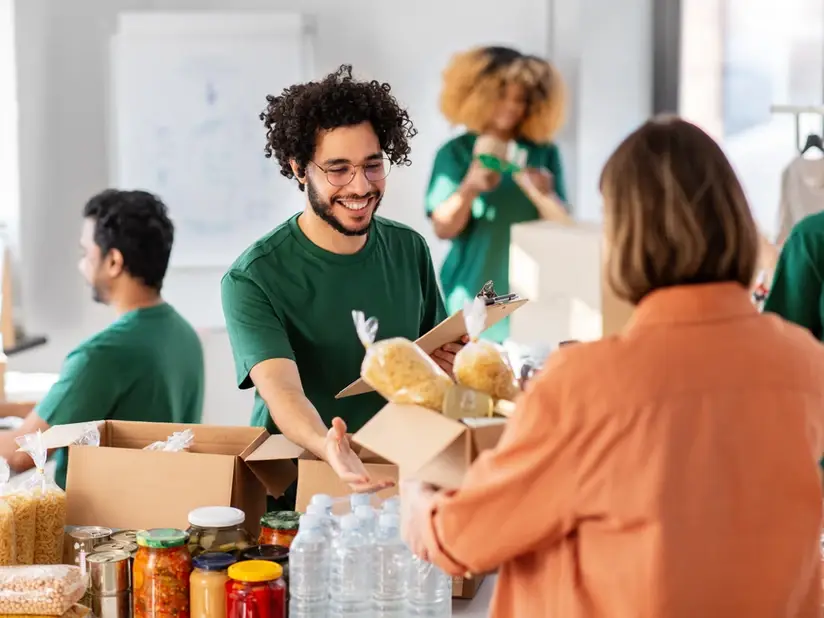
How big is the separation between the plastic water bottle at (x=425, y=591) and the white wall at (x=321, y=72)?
2.78 meters

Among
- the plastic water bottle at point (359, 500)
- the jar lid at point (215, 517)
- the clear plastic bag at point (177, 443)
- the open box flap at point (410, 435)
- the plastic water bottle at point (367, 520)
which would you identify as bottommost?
the jar lid at point (215, 517)

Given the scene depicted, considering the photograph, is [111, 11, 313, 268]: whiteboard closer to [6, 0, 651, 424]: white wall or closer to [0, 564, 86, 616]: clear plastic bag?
[6, 0, 651, 424]: white wall

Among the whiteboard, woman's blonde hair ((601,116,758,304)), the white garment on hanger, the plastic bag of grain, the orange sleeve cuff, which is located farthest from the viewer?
the whiteboard

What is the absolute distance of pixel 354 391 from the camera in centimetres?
188

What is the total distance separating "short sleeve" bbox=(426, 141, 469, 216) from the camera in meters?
3.94

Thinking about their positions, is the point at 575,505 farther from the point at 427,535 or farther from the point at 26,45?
the point at 26,45

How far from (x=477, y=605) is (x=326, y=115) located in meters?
1.00

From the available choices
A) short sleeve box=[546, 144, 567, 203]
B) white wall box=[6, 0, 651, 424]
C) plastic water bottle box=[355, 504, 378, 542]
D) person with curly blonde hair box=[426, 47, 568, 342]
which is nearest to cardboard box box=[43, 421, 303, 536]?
plastic water bottle box=[355, 504, 378, 542]

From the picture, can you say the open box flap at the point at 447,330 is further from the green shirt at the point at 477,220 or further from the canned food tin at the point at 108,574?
the green shirt at the point at 477,220

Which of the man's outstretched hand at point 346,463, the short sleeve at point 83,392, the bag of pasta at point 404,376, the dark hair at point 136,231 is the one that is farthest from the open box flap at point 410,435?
the dark hair at point 136,231

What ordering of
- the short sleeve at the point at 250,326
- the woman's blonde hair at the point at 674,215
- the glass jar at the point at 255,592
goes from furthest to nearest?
the short sleeve at the point at 250,326
the glass jar at the point at 255,592
the woman's blonde hair at the point at 674,215

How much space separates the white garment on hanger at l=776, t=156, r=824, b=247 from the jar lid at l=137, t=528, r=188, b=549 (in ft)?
7.65

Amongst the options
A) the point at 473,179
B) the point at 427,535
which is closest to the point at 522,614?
the point at 427,535

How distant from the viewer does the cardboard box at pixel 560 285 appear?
11.5ft
